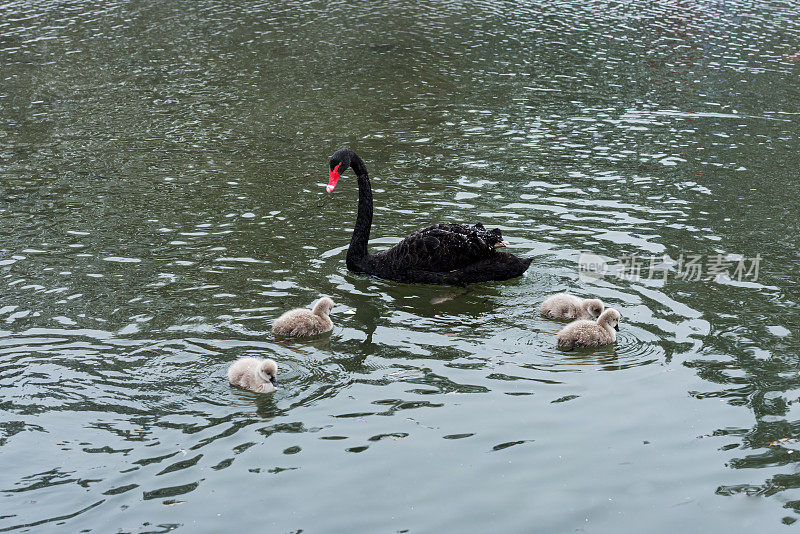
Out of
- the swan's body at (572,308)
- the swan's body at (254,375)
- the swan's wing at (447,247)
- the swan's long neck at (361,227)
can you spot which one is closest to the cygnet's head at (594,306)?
the swan's body at (572,308)

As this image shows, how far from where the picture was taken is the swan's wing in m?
9.36

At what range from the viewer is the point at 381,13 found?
27.1m

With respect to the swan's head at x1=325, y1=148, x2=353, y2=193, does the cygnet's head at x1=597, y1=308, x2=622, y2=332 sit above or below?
below

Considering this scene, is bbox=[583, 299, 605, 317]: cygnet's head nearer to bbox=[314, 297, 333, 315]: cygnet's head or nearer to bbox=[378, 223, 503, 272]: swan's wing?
bbox=[378, 223, 503, 272]: swan's wing

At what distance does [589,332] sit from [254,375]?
280 cm

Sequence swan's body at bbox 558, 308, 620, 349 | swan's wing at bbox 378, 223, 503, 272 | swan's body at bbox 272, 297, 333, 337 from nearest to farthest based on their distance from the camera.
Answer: swan's body at bbox 558, 308, 620, 349 → swan's body at bbox 272, 297, 333, 337 → swan's wing at bbox 378, 223, 503, 272

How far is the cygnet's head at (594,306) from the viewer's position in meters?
8.36

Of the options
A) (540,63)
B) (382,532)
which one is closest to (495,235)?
(382,532)

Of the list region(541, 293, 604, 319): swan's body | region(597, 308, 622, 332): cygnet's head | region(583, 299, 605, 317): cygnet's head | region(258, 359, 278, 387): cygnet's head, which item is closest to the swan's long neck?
region(541, 293, 604, 319): swan's body

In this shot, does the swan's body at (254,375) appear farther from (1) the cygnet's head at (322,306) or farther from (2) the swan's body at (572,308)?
(2) the swan's body at (572,308)

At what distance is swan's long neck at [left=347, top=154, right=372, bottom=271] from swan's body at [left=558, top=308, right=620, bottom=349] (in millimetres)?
2849

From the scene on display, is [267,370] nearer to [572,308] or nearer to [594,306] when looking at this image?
[572,308]

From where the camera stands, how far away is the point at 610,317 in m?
7.87

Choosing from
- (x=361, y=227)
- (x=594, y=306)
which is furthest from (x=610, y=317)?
(x=361, y=227)
